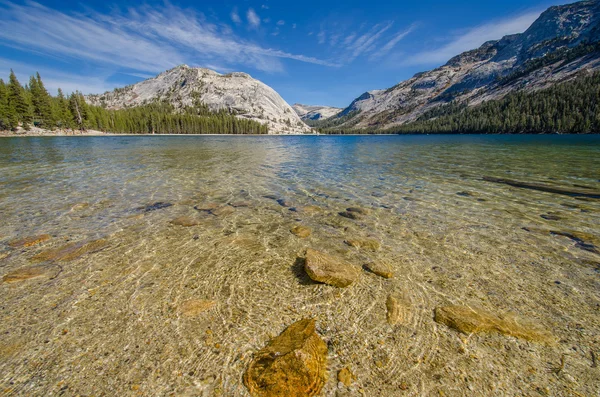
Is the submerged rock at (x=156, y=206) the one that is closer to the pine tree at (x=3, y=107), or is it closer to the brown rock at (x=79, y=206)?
the brown rock at (x=79, y=206)

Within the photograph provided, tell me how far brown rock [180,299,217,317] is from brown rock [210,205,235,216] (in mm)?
6309

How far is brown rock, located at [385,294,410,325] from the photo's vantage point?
5.06 metres

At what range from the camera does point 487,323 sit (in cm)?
486

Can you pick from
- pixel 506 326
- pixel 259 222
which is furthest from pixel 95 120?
pixel 506 326

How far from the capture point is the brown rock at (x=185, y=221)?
1012cm

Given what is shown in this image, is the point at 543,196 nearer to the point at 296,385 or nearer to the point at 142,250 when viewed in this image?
the point at 296,385

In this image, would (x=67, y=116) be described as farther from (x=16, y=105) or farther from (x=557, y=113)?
(x=557, y=113)

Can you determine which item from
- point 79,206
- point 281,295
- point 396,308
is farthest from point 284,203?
point 79,206

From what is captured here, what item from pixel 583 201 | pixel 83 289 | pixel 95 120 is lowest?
pixel 83 289

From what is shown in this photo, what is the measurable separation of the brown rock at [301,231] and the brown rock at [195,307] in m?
4.36

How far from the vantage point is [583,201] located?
→ 13.3 m

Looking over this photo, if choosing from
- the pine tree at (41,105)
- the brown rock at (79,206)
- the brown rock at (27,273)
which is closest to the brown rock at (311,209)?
the brown rock at (27,273)

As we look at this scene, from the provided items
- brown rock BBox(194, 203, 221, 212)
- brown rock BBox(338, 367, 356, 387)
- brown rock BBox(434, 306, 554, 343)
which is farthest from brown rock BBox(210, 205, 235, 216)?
brown rock BBox(434, 306, 554, 343)

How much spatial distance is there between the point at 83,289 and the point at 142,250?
2.06m
